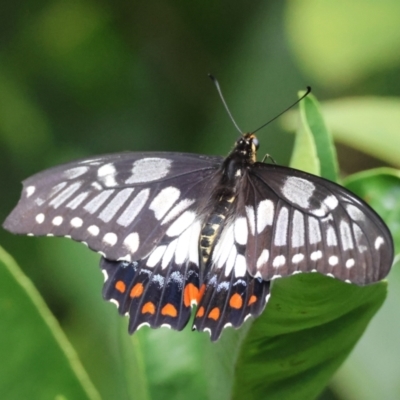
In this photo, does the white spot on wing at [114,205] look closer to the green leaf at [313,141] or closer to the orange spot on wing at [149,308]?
the orange spot on wing at [149,308]

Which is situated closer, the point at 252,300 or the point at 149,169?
the point at 252,300

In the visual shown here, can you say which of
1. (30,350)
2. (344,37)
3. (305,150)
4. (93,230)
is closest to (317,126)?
(305,150)

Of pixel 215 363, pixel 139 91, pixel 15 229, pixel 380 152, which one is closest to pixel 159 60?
pixel 139 91

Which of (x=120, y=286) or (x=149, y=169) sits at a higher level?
(x=149, y=169)

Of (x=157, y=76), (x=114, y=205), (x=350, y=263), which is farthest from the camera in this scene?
(x=157, y=76)

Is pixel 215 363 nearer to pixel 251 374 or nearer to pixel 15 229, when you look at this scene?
pixel 251 374

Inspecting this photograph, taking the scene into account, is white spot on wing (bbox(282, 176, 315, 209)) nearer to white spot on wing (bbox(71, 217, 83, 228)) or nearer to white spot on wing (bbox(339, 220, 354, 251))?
white spot on wing (bbox(339, 220, 354, 251))

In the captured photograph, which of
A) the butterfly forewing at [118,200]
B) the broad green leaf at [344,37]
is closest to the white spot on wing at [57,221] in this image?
the butterfly forewing at [118,200]

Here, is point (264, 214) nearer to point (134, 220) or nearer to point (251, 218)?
point (251, 218)
